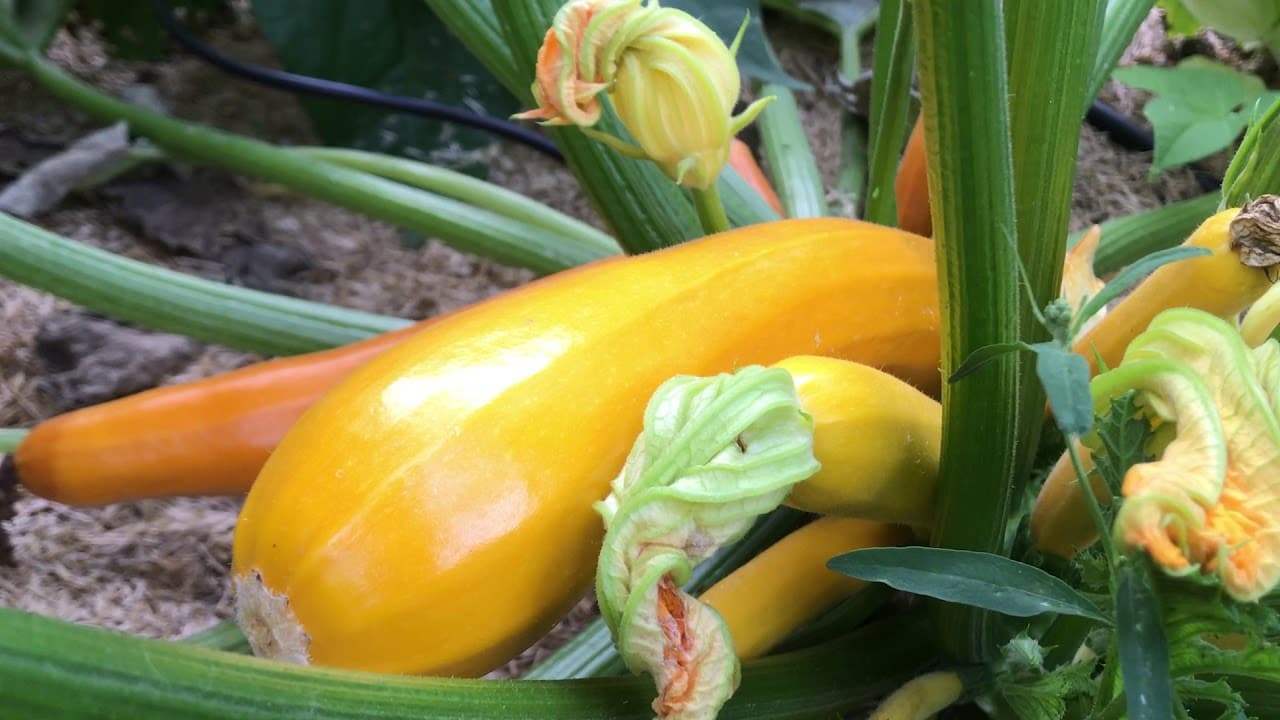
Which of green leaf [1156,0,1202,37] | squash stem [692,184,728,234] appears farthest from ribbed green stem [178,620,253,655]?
green leaf [1156,0,1202,37]

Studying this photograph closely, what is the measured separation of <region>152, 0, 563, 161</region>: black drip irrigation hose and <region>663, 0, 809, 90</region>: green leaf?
0.27 metres

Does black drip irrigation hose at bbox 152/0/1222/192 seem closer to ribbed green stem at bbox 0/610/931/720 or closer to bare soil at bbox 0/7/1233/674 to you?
bare soil at bbox 0/7/1233/674

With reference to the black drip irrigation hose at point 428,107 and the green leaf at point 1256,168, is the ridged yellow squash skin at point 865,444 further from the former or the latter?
the black drip irrigation hose at point 428,107

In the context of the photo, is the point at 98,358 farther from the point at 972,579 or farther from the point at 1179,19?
the point at 1179,19

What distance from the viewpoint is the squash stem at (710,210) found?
0.73m

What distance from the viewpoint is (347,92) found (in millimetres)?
1298

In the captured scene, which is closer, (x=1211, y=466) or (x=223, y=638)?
(x=1211, y=466)

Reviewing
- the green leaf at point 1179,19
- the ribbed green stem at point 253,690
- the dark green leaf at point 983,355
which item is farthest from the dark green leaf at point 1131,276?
the green leaf at point 1179,19

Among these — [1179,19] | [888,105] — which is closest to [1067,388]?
[888,105]

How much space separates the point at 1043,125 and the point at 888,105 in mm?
271

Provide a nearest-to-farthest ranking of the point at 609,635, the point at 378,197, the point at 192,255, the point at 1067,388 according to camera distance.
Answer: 1. the point at 1067,388
2. the point at 609,635
3. the point at 378,197
4. the point at 192,255

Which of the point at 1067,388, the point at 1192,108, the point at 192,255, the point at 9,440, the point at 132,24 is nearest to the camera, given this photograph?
the point at 1067,388

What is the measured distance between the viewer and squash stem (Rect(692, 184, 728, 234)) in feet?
2.41

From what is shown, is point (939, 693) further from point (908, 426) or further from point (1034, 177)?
point (1034, 177)
